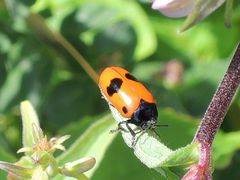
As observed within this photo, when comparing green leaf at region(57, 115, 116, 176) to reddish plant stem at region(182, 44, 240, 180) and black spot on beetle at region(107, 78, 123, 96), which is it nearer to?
black spot on beetle at region(107, 78, 123, 96)

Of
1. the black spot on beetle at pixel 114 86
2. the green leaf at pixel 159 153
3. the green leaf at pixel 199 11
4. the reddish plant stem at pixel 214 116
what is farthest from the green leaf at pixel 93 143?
the green leaf at pixel 199 11

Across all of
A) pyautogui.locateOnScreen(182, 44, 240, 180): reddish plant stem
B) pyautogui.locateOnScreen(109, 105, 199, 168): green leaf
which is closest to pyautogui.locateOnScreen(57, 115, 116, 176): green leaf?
pyautogui.locateOnScreen(109, 105, 199, 168): green leaf

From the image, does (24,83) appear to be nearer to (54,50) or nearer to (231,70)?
(54,50)

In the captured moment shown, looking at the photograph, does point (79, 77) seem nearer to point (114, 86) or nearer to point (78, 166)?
point (114, 86)

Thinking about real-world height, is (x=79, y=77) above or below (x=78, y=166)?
below

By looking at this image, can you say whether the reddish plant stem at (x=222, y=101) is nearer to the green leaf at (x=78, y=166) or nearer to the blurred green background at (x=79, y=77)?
the green leaf at (x=78, y=166)

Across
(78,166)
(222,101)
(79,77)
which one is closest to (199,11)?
(222,101)

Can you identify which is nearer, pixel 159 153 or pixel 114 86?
pixel 159 153

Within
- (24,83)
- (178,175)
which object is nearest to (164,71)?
(24,83)
